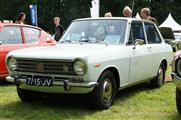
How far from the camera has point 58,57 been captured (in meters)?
6.86

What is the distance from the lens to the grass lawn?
6.83 meters

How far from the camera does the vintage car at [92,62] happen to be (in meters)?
6.81

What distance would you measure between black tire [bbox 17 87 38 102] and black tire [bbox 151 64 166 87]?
117 inches

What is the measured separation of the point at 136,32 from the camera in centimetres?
863

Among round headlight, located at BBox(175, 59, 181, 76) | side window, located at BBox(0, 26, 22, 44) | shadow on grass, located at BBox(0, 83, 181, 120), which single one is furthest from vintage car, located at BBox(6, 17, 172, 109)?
side window, located at BBox(0, 26, 22, 44)

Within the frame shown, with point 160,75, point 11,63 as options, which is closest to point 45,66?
point 11,63

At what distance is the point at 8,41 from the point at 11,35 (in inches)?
8.0

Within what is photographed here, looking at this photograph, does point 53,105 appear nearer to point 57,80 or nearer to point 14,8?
point 57,80

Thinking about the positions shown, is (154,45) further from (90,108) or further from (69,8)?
(69,8)

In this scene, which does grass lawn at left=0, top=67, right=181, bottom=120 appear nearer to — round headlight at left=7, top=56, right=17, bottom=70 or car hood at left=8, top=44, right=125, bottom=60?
round headlight at left=7, top=56, right=17, bottom=70

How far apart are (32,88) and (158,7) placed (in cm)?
5033

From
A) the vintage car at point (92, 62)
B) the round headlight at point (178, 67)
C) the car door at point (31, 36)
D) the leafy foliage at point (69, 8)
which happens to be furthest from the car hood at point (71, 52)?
the leafy foliage at point (69, 8)

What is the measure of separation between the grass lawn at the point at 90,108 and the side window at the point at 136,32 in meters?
1.18

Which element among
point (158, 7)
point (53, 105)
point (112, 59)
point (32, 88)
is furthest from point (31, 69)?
point (158, 7)
